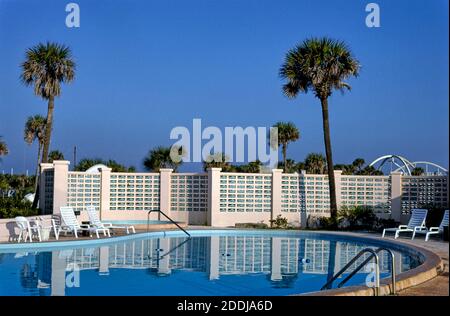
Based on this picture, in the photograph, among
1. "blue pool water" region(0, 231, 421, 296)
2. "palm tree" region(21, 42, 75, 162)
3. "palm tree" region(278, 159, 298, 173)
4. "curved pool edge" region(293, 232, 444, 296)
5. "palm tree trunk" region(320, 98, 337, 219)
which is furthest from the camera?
"palm tree" region(278, 159, 298, 173)

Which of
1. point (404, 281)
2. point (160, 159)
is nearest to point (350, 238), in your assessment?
point (404, 281)

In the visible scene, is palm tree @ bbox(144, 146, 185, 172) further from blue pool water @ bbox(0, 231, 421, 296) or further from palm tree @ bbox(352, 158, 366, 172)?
blue pool water @ bbox(0, 231, 421, 296)

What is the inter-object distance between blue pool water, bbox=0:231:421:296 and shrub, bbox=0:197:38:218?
3520 mm

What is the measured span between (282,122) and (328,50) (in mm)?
19325

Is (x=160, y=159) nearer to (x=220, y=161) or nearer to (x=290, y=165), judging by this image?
(x=220, y=161)

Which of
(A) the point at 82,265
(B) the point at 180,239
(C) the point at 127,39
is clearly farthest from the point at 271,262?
(C) the point at 127,39

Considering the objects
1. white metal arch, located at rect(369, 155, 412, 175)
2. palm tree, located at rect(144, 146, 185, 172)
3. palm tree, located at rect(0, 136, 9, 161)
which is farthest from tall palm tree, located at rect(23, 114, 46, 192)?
white metal arch, located at rect(369, 155, 412, 175)

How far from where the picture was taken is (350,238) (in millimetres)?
16469

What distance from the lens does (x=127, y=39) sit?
2573cm

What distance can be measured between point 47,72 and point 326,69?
10.4m

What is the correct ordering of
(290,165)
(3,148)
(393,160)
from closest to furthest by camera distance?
(3,148)
(290,165)
(393,160)

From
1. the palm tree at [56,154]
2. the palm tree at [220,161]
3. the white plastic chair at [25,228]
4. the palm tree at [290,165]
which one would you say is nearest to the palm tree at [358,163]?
the palm tree at [290,165]

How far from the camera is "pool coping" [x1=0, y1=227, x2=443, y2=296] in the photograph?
6.62 m

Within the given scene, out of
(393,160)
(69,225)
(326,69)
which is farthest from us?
(393,160)
